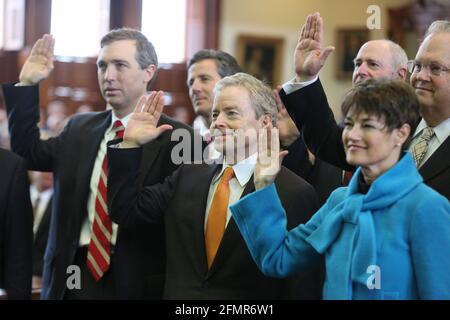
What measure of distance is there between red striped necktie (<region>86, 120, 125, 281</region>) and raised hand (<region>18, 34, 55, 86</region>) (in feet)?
2.27

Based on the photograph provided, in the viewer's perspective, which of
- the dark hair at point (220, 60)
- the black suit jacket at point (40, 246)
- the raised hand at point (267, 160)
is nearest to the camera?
the raised hand at point (267, 160)

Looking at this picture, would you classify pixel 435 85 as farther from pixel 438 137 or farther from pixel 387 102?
pixel 387 102

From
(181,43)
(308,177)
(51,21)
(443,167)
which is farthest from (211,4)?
(443,167)

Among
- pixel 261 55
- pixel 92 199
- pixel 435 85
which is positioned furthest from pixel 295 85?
pixel 261 55

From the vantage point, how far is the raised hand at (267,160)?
276 centimetres

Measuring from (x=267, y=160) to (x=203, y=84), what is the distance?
189 cm

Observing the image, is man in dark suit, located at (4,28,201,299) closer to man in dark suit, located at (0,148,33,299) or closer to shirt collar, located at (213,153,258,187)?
man in dark suit, located at (0,148,33,299)

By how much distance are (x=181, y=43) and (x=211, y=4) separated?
2.81ft

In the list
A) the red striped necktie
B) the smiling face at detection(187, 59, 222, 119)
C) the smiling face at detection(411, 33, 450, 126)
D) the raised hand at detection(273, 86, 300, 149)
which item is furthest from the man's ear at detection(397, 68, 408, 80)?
the red striped necktie

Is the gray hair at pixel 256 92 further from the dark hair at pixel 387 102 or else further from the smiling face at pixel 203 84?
the smiling face at pixel 203 84

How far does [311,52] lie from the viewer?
3.19 metres

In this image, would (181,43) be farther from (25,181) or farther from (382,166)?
(382,166)

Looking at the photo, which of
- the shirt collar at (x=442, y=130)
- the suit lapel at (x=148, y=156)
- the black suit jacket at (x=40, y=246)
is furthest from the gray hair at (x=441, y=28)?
the black suit jacket at (x=40, y=246)
